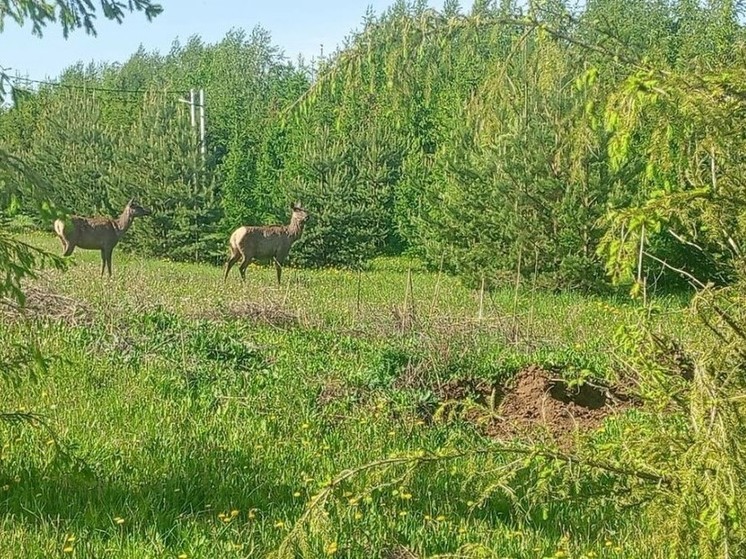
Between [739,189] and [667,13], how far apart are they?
29420mm

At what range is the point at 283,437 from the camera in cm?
641

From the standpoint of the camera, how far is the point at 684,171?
2891 mm

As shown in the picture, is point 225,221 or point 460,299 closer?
point 460,299

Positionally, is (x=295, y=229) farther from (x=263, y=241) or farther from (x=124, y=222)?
(x=124, y=222)

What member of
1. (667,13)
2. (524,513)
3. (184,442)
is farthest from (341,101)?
(667,13)

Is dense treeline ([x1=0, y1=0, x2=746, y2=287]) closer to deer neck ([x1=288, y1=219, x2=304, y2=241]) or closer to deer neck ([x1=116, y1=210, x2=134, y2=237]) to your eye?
deer neck ([x1=288, y1=219, x2=304, y2=241])

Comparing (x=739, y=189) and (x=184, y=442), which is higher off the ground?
(x=739, y=189)

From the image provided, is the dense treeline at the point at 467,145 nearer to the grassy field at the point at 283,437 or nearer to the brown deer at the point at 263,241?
the grassy field at the point at 283,437

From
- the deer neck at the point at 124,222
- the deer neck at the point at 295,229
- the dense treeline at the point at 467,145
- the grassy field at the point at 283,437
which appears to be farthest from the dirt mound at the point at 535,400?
the deer neck at the point at 124,222

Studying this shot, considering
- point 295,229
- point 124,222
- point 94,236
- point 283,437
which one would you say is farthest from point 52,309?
point 124,222

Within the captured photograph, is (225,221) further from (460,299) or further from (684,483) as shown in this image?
(684,483)

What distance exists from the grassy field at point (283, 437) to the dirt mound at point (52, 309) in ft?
0.11

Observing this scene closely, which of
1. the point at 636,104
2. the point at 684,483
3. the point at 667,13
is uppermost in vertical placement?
the point at 667,13

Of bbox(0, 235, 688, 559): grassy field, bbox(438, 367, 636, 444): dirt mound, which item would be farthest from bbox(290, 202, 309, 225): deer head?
bbox(438, 367, 636, 444): dirt mound
